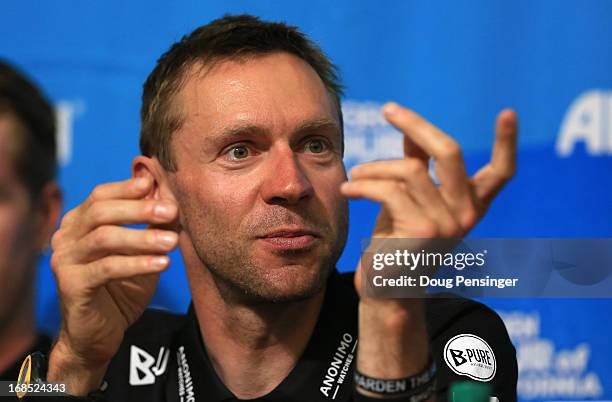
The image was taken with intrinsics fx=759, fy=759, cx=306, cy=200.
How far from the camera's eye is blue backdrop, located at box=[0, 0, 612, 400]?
6.32 feet

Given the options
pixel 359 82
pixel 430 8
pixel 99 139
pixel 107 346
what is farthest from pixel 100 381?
pixel 430 8

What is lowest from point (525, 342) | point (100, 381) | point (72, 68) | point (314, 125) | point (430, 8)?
point (100, 381)

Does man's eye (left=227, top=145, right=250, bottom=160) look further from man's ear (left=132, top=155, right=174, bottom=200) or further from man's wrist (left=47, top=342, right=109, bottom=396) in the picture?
man's wrist (left=47, top=342, right=109, bottom=396)

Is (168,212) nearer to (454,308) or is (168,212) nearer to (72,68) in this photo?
(454,308)

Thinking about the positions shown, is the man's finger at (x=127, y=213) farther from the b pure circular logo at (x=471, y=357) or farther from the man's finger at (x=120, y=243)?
the b pure circular logo at (x=471, y=357)

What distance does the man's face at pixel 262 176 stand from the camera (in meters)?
1.33

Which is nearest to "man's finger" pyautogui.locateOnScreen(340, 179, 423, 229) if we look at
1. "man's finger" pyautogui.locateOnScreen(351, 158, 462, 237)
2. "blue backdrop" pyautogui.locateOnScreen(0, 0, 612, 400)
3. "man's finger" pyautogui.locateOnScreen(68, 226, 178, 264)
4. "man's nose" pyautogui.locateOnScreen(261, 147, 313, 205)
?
"man's finger" pyautogui.locateOnScreen(351, 158, 462, 237)

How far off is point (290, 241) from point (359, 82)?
29.9 inches

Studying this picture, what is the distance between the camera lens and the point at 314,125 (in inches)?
55.7

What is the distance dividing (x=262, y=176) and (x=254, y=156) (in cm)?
5

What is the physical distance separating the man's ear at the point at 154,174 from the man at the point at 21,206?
0.23 m

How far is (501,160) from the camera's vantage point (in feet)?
2.88

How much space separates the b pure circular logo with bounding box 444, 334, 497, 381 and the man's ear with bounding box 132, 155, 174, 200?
2.04ft

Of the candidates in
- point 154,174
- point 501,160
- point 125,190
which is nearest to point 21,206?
point 154,174
